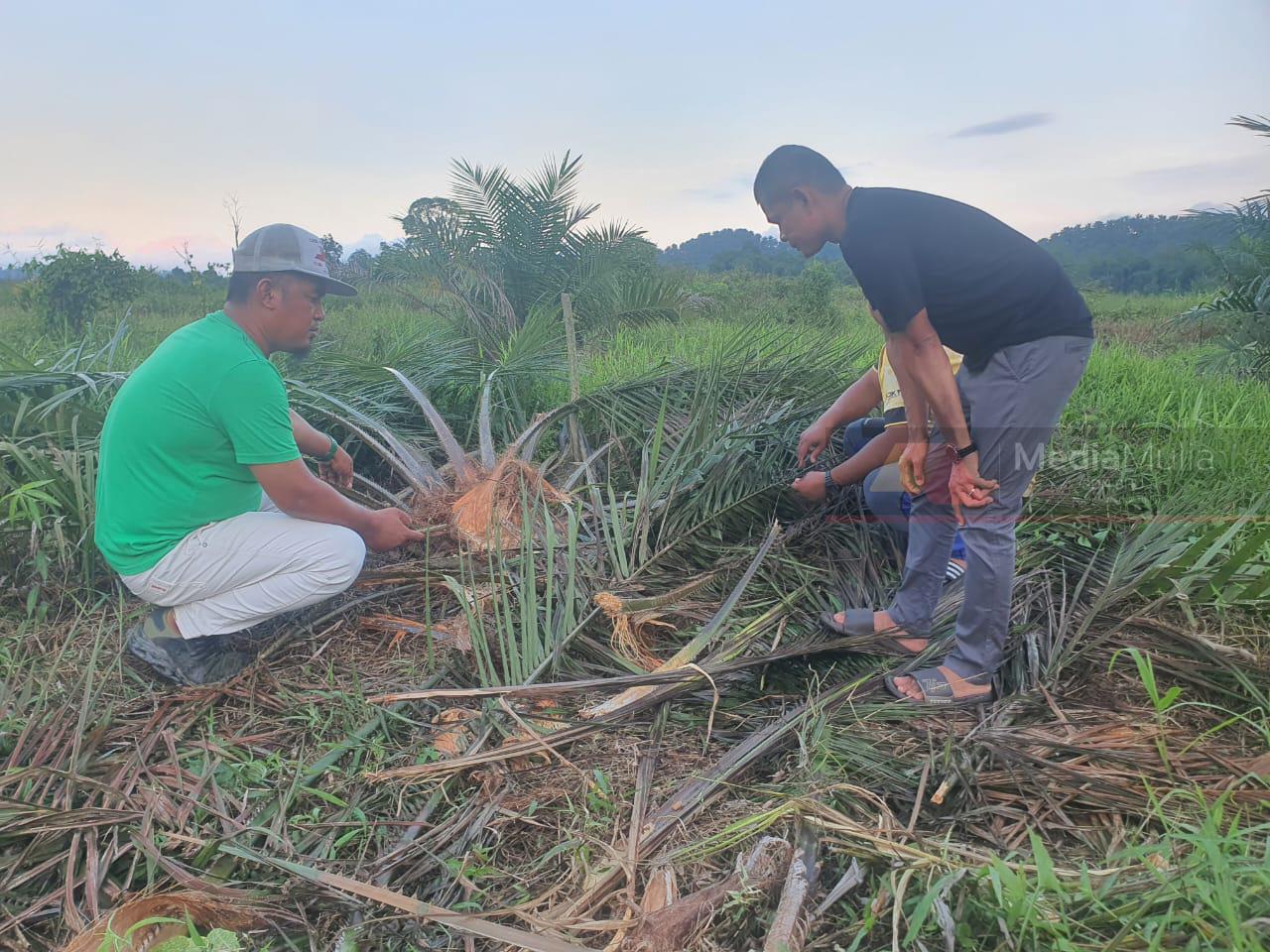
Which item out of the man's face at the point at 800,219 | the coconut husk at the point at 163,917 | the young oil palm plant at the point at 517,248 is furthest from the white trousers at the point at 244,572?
the young oil palm plant at the point at 517,248

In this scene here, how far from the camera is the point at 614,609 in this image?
6.97 feet

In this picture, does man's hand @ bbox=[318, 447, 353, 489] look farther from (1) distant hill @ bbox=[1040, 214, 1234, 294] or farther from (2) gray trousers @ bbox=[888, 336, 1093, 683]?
(1) distant hill @ bbox=[1040, 214, 1234, 294]

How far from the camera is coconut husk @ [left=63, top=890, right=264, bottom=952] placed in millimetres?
1301

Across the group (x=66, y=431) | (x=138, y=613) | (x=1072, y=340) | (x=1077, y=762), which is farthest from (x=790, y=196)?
(x=66, y=431)

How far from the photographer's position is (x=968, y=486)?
2.00 metres

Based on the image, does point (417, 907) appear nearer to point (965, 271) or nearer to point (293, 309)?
point (293, 309)

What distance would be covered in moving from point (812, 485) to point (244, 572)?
75.6 inches

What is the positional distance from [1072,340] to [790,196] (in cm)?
85

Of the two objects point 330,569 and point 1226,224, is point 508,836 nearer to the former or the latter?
point 330,569

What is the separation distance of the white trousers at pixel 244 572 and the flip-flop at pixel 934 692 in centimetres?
175

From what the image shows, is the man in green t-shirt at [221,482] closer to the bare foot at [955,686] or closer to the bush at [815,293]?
the bare foot at [955,686]

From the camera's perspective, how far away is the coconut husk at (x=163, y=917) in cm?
130

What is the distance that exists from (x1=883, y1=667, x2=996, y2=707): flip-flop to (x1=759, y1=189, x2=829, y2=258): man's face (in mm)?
1219

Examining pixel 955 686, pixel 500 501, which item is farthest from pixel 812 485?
pixel 500 501
